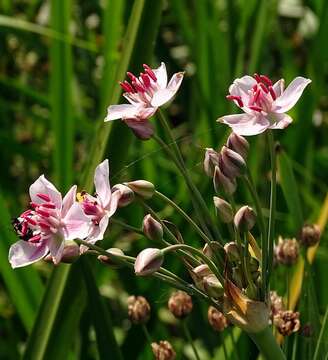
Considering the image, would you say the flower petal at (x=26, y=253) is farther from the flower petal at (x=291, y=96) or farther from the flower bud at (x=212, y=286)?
the flower petal at (x=291, y=96)

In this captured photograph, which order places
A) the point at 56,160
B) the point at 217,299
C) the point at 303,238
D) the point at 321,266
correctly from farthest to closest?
the point at 56,160, the point at 321,266, the point at 303,238, the point at 217,299

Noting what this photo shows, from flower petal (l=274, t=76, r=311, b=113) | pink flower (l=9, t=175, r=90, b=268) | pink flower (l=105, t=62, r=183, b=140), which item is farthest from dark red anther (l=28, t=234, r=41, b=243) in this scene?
flower petal (l=274, t=76, r=311, b=113)

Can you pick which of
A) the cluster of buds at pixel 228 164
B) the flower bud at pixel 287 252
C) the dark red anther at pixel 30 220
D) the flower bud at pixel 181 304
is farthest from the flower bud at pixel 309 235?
the dark red anther at pixel 30 220

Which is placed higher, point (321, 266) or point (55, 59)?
point (55, 59)

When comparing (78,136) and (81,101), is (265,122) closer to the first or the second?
(78,136)

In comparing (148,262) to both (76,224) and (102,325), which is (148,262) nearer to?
(76,224)

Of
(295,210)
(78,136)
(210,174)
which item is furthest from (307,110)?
(210,174)

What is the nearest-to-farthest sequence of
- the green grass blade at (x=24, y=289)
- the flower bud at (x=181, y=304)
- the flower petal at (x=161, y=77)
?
the flower petal at (x=161, y=77) → the flower bud at (x=181, y=304) → the green grass blade at (x=24, y=289)

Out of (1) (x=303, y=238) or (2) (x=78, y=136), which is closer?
(1) (x=303, y=238)
